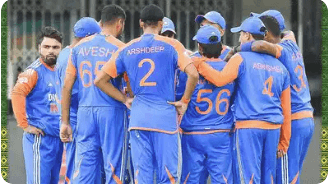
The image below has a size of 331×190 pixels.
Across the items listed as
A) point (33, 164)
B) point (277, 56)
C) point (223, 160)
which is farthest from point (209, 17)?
point (33, 164)

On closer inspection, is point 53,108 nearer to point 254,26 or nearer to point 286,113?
point 254,26

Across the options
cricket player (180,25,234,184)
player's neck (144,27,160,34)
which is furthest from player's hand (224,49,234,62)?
player's neck (144,27,160,34)

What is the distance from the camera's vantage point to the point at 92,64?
9320mm

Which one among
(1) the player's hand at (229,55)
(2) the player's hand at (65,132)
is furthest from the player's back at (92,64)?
(1) the player's hand at (229,55)

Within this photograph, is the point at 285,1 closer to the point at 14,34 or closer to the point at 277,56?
the point at 277,56

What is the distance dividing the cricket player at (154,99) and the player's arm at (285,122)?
1.16 m

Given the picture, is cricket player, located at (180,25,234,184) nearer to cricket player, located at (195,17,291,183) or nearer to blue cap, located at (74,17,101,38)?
cricket player, located at (195,17,291,183)

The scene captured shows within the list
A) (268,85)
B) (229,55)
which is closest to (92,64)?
(229,55)

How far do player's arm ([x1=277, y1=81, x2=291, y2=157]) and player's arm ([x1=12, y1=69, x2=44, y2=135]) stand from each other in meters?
2.59

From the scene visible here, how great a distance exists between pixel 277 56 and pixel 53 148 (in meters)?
2.62

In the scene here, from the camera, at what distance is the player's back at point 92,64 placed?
30.5ft

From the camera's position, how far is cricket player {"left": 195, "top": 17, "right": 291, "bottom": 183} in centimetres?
934

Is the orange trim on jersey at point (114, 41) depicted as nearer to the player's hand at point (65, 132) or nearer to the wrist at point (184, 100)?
the wrist at point (184, 100)

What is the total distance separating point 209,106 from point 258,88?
53cm
